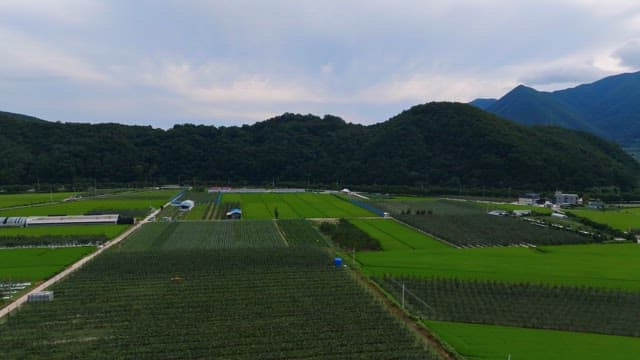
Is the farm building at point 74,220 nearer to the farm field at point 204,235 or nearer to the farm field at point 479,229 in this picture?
the farm field at point 204,235

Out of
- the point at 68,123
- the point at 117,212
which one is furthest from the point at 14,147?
the point at 117,212

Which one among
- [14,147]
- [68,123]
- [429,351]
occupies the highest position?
[68,123]

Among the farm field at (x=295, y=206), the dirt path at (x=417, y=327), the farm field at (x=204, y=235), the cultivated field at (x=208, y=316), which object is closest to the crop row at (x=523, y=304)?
the dirt path at (x=417, y=327)

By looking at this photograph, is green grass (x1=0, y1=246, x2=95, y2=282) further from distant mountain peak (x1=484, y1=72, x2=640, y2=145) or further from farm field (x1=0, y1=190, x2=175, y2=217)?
distant mountain peak (x1=484, y1=72, x2=640, y2=145)

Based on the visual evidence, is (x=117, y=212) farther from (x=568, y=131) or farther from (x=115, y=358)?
(x=568, y=131)

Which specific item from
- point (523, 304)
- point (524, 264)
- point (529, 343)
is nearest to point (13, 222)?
point (523, 304)
